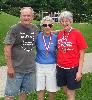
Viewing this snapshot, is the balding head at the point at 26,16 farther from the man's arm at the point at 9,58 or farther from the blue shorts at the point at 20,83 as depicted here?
the blue shorts at the point at 20,83

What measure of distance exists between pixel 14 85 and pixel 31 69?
0.41 metres

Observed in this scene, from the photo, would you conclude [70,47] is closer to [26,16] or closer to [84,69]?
[26,16]

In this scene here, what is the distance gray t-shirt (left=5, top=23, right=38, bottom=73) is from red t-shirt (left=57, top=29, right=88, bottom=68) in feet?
1.61

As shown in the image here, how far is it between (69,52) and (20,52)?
0.86 m

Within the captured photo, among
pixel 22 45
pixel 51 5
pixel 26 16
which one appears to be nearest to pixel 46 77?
pixel 22 45

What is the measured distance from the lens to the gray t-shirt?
6.46m

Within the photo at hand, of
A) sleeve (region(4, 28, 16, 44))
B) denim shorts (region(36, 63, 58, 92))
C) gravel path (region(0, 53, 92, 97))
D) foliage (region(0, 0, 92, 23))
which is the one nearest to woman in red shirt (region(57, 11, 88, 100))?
denim shorts (region(36, 63, 58, 92))

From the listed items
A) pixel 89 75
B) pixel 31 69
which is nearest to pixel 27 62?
pixel 31 69

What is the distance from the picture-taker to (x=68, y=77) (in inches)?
268

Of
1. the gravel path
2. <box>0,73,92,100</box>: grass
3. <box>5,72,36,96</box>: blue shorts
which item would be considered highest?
<box>5,72,36,96</box>: blue shorts

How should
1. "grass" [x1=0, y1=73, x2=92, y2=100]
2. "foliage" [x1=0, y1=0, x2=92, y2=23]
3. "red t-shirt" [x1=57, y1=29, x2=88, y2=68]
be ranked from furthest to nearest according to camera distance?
"foliage" [x1=0, y1=0, x2=92, y2=23] → "grass" [x1=0, y1=73, x2=92, y2=100] → "red t-shirt" [x1=57, y1=29, x2=88, y2=68]

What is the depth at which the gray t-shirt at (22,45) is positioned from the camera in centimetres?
646

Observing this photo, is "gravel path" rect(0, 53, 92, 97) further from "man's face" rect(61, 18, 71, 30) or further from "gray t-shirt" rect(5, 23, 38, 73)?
"man's face" rect(61, 18, 71, 30)

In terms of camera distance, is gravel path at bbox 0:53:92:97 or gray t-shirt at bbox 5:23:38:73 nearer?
gray t-shirt at bbox 5:23:38:73
